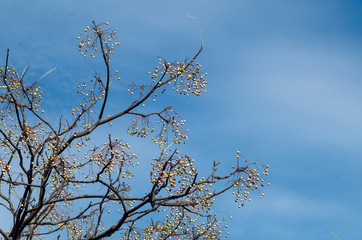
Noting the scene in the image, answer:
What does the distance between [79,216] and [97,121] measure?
348cm

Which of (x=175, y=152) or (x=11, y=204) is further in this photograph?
(x=11, y=204)

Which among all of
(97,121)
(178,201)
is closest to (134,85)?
(97,121)

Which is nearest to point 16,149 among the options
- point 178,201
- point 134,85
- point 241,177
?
point 134,85

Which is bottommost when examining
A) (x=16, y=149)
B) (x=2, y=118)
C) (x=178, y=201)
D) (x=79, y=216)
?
(x=178, y=201)

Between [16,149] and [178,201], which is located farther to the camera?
[16,149]

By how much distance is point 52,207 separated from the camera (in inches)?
616

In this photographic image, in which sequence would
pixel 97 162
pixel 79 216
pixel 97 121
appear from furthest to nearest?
pixel 79 216 < pixel 97 121 < pixel 97 162

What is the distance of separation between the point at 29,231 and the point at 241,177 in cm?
824

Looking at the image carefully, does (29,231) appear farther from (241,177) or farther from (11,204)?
(241,177)

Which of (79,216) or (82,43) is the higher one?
(82,43)

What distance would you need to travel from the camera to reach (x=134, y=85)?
1402 cm

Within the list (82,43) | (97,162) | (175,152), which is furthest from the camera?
(82,43)

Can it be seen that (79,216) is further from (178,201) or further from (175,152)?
(175,152)

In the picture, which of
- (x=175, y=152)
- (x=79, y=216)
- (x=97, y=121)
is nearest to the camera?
(x=175, y=152)
